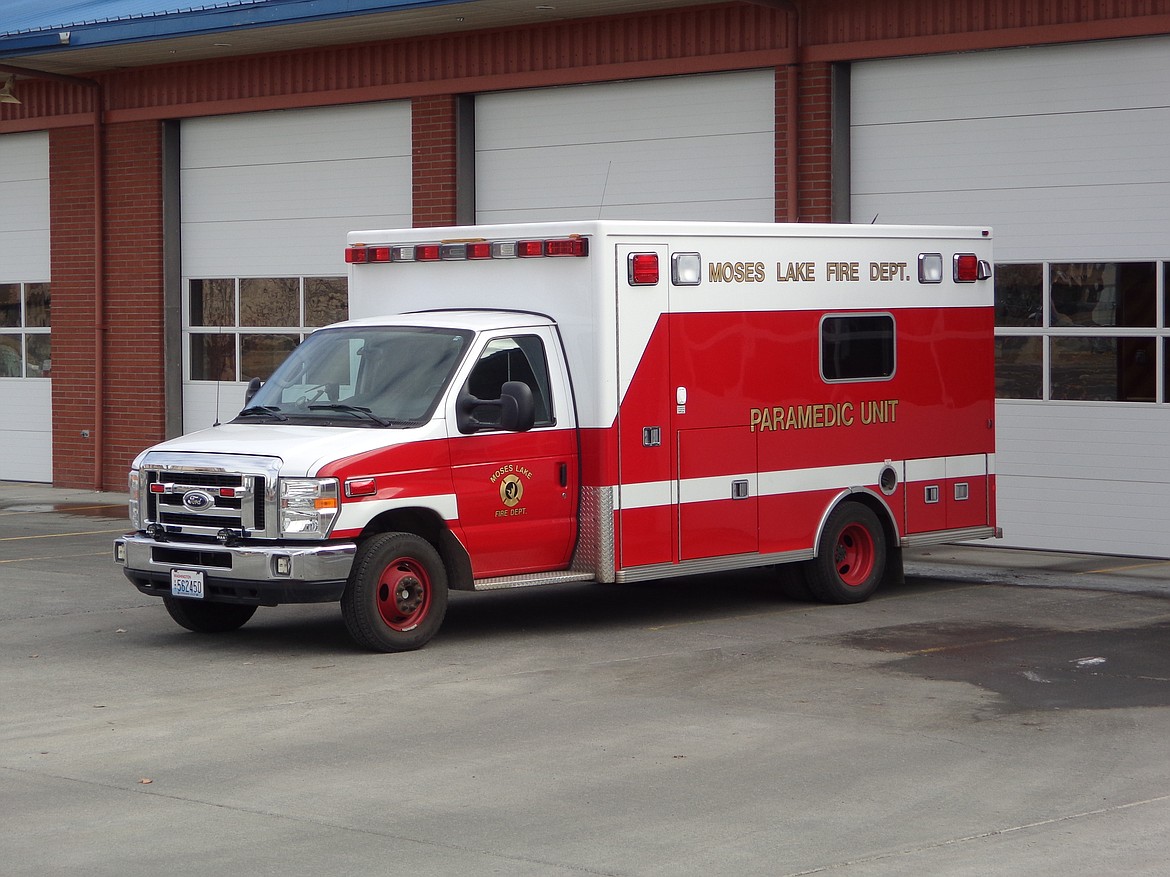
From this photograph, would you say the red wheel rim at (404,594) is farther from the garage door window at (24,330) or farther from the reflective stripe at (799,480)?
the garage door window at (24,330)

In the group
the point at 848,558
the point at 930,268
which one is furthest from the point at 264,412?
the point at 930,268

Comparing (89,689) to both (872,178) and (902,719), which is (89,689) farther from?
(872,178)

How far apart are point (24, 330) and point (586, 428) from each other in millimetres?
15904

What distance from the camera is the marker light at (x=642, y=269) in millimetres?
12234

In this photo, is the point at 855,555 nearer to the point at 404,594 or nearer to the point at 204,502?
the point at 404,594

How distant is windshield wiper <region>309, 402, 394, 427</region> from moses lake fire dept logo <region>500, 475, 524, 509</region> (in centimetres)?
86

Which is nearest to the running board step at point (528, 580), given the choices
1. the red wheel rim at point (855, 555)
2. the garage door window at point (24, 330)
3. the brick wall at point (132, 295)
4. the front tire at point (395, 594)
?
the front tire at point (395, 594)

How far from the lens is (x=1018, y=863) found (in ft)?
21.7

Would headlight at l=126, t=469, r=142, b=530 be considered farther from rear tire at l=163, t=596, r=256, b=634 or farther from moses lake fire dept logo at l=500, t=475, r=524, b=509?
moses lake fire dept logo at l=500, t=475, r=524, b=509

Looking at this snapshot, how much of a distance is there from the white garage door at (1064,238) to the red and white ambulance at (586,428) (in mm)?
2753

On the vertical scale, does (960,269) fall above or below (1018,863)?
above

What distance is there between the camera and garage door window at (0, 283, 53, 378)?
25.7 m

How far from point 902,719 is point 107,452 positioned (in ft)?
56.8

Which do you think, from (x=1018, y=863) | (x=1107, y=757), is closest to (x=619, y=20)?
(x=1107, y=757)
